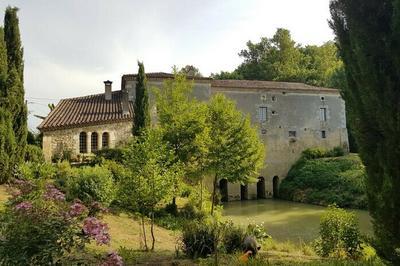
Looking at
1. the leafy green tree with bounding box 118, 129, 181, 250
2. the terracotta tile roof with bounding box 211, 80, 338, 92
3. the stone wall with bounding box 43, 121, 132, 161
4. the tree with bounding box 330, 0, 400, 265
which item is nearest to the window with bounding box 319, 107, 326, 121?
the terracotta tile roof with bounding box 211, 80, 338, 92

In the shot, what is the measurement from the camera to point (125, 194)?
10.6m

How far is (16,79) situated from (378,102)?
673 inches

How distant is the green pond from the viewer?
1698cm

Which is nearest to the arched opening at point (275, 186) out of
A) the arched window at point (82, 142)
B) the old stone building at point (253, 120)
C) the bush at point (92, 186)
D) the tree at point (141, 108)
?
the old stone building at point (253, 120)

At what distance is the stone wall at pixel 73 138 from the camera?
2480 cm

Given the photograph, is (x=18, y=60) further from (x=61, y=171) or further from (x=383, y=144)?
(x=383, y=144)

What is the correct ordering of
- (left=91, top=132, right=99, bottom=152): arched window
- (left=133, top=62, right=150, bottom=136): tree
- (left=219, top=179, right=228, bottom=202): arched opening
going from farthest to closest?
(left=219, top=179, right=228, bottom=202): arched opening → (left=91, top=132, right=99, bottom=152): arched window → (left=133, top=62, right=150, bottom=136): tree

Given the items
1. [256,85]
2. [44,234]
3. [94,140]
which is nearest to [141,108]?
[94,140]

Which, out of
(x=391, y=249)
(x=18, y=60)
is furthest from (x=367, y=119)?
(x=18, y=60)

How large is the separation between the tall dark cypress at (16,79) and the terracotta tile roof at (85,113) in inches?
264

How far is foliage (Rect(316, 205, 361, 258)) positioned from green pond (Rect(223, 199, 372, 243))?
4.79 metres

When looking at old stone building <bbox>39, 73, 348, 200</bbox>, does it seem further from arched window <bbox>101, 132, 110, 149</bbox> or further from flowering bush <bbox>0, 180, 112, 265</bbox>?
flowering bush <bbox>0, 180, 112, 265</bbox>

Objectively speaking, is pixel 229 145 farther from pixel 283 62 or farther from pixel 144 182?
pixel 283 62

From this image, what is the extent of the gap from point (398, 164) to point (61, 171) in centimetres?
1618
